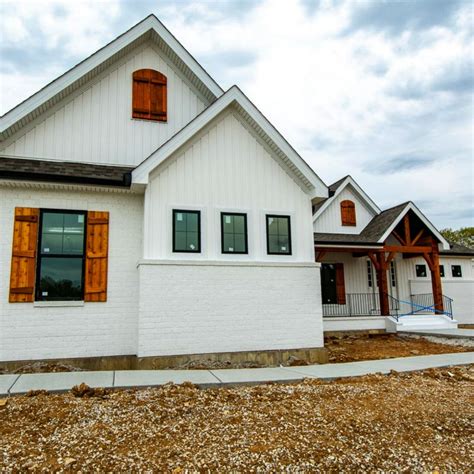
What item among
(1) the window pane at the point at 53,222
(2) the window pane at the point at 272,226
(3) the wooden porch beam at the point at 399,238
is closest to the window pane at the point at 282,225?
(2) the window pane at the point at 272,226

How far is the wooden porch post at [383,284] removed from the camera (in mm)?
16125

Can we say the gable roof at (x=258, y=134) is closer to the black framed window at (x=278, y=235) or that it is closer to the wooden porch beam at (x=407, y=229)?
the black framed window at (x=278, y=235)

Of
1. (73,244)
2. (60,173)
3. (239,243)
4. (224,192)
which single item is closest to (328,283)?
(239,243)

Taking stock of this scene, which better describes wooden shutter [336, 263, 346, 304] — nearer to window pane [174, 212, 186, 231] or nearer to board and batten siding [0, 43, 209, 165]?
board and batten siding [0, 43, 209, 165]

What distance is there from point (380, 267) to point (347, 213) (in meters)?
3.19

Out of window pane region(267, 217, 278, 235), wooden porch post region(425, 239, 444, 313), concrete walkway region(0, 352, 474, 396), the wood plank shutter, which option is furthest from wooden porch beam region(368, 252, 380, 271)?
the wood plank shutter

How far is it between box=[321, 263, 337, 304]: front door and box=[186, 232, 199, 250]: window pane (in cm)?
997

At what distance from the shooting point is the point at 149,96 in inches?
401

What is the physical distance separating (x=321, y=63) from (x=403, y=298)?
11441mm

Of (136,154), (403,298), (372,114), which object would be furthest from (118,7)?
(403,298)

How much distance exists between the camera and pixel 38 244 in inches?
321

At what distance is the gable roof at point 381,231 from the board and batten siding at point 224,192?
6.43 meters

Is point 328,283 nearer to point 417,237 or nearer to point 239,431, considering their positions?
point 417,237

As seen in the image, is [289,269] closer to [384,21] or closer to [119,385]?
[119,385]
